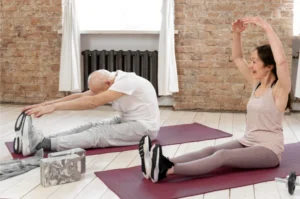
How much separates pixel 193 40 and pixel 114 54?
1058 millimetres

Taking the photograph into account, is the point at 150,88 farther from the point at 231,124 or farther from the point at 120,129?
the point at 231,124

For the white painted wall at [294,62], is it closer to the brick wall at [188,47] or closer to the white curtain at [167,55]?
the brick wall at [188,47]

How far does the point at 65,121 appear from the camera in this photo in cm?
485

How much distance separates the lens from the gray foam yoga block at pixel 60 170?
8.48 feet

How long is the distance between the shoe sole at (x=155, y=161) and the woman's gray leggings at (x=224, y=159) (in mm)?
113

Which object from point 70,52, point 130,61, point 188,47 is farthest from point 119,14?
point 188,47

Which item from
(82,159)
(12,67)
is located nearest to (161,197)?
(82,159)

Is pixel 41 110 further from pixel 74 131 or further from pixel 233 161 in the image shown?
pixel 233 161

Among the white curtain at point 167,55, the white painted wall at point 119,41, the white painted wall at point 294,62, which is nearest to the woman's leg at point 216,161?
the white curtain at point 167,55

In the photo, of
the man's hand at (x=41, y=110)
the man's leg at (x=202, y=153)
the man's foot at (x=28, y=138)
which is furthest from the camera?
the man's foot at (x=28, y=138)

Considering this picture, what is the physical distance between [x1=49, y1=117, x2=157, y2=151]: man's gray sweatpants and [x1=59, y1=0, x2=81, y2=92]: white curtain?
2166 mm

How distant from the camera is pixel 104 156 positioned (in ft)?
11.0

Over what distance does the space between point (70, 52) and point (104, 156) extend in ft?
8.91

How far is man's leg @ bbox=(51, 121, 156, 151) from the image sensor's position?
3.42 meters
